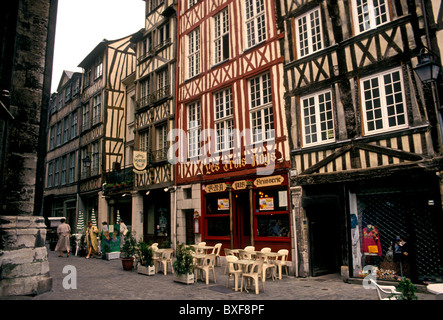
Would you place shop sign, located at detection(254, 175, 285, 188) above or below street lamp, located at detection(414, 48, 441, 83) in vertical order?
below

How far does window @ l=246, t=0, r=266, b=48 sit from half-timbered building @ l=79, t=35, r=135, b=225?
11.0 meters


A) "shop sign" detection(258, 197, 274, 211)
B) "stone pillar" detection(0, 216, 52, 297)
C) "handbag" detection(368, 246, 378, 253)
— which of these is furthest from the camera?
"shop sign" detection(258, 197, 274, 211)

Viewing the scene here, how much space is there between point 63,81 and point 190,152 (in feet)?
65.6

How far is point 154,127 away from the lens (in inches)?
631

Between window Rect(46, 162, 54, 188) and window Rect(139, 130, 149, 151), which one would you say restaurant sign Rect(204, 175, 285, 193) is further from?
window Rect(46, 162, 54, 188)

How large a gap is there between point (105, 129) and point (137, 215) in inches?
284

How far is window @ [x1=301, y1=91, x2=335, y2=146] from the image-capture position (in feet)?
29.3

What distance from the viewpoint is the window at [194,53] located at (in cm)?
1432

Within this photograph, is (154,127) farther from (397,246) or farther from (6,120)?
(397,246)

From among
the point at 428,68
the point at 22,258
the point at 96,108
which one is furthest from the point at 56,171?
the point at 428,68

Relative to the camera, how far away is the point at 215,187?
12.3m

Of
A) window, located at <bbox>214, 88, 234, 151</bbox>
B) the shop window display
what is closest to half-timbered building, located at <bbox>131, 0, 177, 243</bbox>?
window, located at <bbox>214, 88, 234, 151</bbox>

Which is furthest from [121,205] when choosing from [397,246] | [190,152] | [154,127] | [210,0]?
[397,246]

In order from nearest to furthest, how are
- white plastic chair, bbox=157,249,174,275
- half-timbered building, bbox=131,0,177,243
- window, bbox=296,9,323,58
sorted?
1. window, bbox=296,9,323,58
2. white plastic chair, bbox=157,249,174,275
3. half-timbered building, bbox=131,0,177,243
